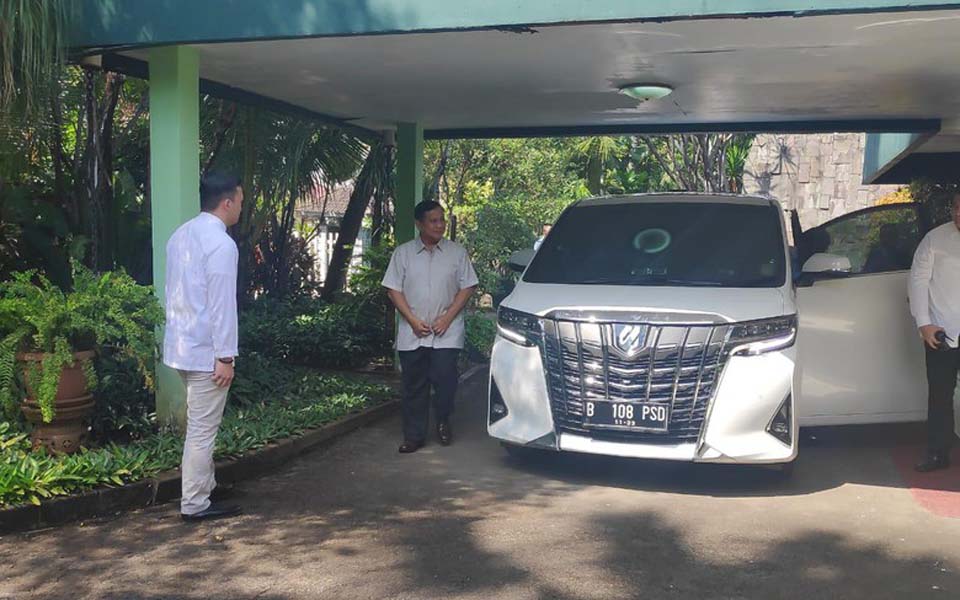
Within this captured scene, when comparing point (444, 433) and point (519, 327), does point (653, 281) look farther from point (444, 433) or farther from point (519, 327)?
point (444, 433)

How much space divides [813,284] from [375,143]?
6599mm

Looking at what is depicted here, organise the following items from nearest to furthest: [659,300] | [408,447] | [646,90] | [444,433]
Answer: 1. [659,300]
2. [408,447]
3. [444,433]
4. [646,90]

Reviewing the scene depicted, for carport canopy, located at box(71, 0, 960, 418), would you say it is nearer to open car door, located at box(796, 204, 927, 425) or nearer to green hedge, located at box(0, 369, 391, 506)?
green hedge, located at box(0, 369, 391, 506)

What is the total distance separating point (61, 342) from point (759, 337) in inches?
169

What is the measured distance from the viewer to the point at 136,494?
18.1 feet

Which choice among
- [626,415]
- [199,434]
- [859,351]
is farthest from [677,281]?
[199,434]

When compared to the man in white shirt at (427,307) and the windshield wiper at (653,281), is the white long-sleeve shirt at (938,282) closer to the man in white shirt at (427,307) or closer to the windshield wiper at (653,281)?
the windshield wiper at (653,281)

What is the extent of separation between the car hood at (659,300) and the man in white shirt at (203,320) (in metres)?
2.02

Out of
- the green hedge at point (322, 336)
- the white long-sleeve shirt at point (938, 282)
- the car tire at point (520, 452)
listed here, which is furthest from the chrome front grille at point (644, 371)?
the green hedge at point (322, 336)

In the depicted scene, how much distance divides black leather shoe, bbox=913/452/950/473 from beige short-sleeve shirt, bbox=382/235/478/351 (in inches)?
135

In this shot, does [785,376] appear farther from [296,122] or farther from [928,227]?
[296,122]

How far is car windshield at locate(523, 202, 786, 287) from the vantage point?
639cm

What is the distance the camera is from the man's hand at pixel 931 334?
20.4 ft

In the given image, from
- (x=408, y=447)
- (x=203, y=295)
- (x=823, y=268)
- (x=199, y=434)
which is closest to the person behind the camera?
(x=203, y=295)
